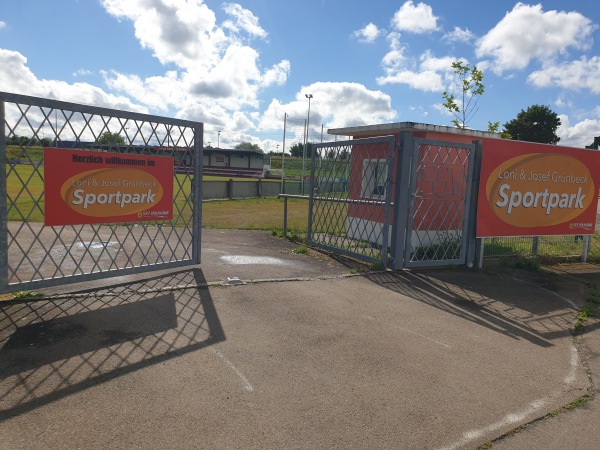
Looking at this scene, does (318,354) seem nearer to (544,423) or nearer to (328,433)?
(328,433)

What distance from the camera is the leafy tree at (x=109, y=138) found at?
5.77m

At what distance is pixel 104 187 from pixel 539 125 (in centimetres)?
4855

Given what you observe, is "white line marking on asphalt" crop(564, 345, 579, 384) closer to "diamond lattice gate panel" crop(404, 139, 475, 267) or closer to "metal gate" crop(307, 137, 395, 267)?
"diamond lattice gate panel" crop(404, 139, 475, 267)

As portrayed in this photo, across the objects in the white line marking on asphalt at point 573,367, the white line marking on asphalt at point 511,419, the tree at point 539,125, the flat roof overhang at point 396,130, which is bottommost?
the white line marking on asphalt at point 573,367

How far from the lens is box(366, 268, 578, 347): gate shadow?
5.52 meters

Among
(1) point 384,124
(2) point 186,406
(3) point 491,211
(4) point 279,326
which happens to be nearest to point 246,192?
(1) point 384,124

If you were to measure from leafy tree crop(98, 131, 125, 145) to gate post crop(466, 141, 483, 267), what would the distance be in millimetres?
6340

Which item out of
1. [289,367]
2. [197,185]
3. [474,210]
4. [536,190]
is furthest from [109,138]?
[536,190]

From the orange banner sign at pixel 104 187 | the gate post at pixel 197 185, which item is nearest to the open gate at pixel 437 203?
the gate post at pixel 197 185

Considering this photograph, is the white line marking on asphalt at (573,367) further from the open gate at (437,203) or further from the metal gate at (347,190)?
the metal gate at (347,190)

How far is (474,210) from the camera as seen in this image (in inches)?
331

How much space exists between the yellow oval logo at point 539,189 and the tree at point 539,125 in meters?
39.0

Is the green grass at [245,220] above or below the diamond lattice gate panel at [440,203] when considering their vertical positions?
below

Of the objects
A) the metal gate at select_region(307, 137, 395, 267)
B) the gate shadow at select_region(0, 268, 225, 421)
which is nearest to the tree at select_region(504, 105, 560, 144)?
the metal gate at select_region(307, 137, 395, 267)
